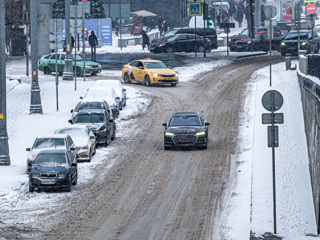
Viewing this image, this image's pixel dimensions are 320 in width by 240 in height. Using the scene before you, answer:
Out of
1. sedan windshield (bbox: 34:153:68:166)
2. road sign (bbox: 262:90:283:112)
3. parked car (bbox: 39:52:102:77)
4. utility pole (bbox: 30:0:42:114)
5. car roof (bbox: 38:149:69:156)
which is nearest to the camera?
road sign (bbox: 262:90:283:112)

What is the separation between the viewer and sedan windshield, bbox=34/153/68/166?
23.9 m

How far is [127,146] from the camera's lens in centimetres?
3106

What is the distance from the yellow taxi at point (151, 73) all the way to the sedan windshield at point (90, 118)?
13308mm

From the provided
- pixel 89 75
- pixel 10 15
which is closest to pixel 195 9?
pixel 89 75

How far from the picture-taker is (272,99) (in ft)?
63.1

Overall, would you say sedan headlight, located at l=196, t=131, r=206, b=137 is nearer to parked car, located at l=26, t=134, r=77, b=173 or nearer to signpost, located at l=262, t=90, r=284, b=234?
parked car, located at l=26, t=134, r=77, b=173

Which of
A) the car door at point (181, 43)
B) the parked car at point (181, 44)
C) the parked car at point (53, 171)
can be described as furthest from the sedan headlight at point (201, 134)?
the car door at point (181, 43)

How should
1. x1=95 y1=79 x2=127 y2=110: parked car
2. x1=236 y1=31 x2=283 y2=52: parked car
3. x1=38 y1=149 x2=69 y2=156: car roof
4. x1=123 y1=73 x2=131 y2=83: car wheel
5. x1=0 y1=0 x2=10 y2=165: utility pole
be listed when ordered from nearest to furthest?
1. x1=38 y1=149 x2=69 y2=156: car roof
2. x1=0 y1=0 x2=10 y2=165: utility pole
3. x1=95 y1=79 x2=127 y2=110: parked car
4. x1=123 y1=73 x2=131 y2=83: car wheel
5. x1=236 y1=31 x2=283 y2=52: parked car

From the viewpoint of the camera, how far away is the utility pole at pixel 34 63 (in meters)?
35.3

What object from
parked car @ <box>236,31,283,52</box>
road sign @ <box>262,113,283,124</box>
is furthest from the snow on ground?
parked car @ <box>236,31,283,52</box>

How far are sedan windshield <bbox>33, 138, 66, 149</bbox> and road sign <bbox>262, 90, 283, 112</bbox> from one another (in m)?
8.84

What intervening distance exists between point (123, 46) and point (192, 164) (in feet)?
132

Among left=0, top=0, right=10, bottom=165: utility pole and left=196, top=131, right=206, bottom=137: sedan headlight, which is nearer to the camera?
left=0, top=0, right=10, bottom=165: utility pole

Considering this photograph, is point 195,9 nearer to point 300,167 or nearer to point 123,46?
point 123,46
